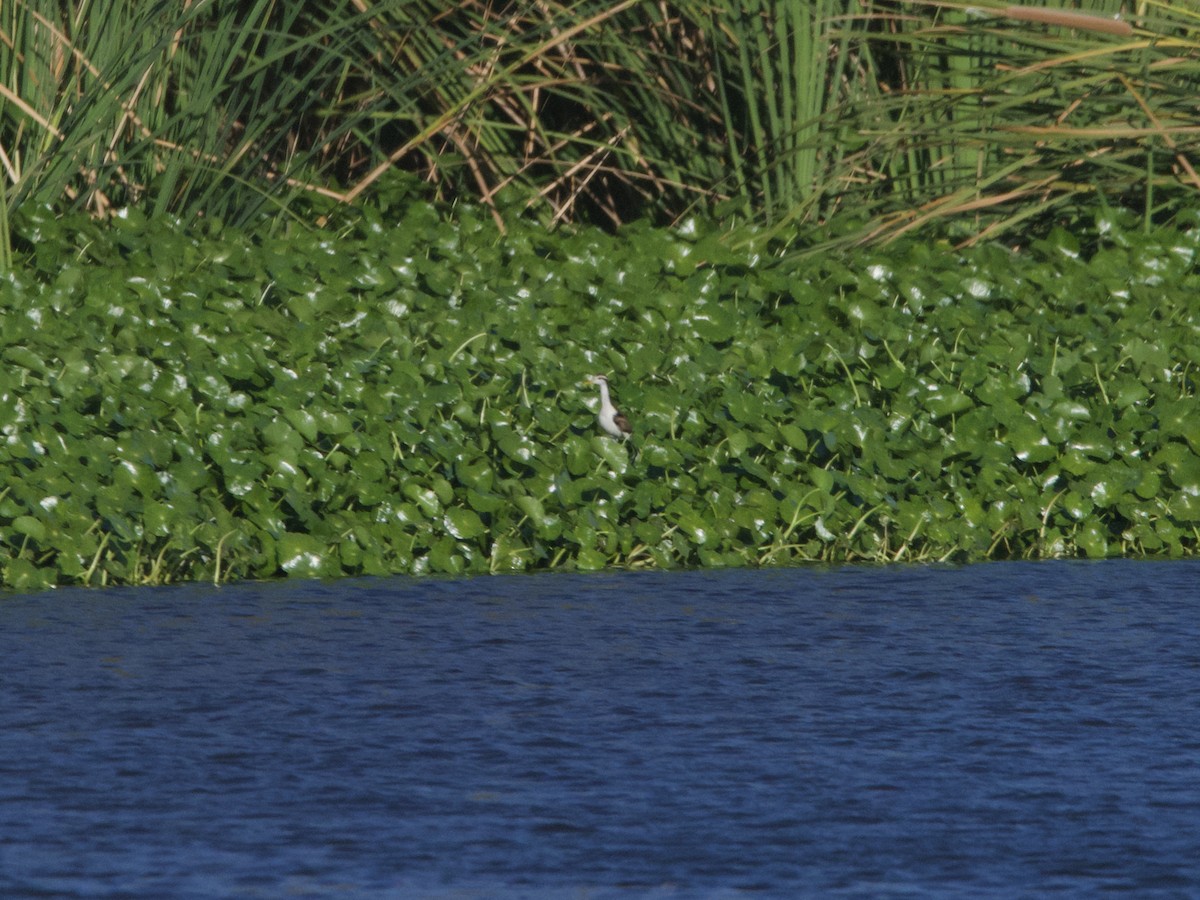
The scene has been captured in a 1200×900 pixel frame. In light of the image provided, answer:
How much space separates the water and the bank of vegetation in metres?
0.28

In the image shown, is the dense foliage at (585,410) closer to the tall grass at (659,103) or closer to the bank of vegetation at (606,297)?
the bank of vegetation at (606,297)

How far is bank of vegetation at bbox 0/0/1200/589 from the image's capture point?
6305mm

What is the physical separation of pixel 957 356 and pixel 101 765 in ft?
11.4

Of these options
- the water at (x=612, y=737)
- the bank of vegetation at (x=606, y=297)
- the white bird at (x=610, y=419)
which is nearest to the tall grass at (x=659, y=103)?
the bank of vegetation at (x=606, y=297)

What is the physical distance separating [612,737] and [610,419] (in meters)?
2.01

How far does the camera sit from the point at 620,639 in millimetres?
5441

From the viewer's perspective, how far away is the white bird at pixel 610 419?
6414 millimetres

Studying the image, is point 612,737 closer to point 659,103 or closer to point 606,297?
point 606,297

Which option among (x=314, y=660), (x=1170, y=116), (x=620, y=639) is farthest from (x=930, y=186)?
(x=314, y=660)

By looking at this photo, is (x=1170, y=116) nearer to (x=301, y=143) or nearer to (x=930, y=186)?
(x=930, y=186)

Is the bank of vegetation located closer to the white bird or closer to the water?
the white bird

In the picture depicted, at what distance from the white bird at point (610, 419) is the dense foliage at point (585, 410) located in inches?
3.0

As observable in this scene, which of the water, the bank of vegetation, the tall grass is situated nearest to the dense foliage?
the bank of vegetation

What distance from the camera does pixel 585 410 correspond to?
21.3 feet
